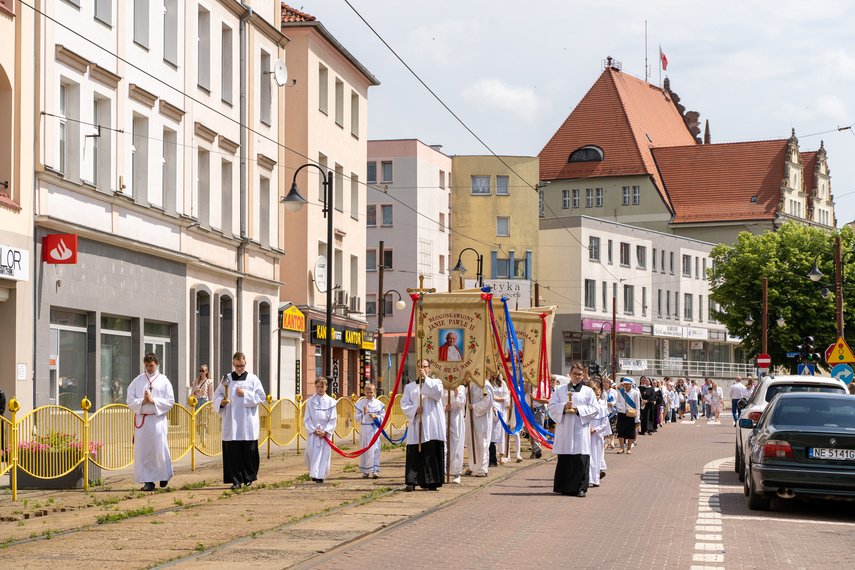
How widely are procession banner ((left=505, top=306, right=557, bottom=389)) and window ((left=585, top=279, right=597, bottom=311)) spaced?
4983 cm

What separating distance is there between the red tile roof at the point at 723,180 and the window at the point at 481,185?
2310cm

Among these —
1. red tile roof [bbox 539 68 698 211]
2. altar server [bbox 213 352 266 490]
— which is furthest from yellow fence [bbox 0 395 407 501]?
red tile roof [bbox 539 68 698 211]

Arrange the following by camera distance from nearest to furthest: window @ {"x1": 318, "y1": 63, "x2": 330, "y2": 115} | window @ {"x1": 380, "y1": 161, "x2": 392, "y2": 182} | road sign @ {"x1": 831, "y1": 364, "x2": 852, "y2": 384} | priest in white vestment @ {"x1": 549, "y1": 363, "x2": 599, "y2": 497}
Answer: priest in white vestment @ {"x1": 549, "y1": 363, "x2": 599, "y2": 497} → road sign @ {"x1": 831, "y1": 364, "x2": 852, "y2": 384} → window @ {"x1": 318, "y1": 63, "x2": 330, "y2": 115} → window @ {"x1": 380, "y1": 161, "x2": 392, "y2": 182}

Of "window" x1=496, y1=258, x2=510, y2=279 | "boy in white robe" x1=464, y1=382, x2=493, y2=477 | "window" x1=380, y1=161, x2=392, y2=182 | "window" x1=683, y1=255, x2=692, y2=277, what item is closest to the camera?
"boy in white robe" x1=464, y1=382, x2=493, y2=477

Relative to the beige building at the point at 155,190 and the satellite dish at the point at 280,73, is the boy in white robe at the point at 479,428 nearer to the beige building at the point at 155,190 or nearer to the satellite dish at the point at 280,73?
the beige building at the point at 155,190

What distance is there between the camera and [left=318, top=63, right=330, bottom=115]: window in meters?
43.4

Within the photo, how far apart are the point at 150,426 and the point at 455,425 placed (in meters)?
4.54

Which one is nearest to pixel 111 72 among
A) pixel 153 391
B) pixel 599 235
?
pixel 153 391

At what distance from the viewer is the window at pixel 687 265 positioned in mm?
90812

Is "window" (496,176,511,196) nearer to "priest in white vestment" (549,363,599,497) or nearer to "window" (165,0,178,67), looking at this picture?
"window" (165,0,178,67)

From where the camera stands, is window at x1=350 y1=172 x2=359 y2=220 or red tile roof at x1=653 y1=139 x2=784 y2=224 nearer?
window at x1=350 y1=172 x2=359 y2=220

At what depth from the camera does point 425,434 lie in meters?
17.6

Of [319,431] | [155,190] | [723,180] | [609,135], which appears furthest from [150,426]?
[723,180]

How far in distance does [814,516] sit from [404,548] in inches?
223
